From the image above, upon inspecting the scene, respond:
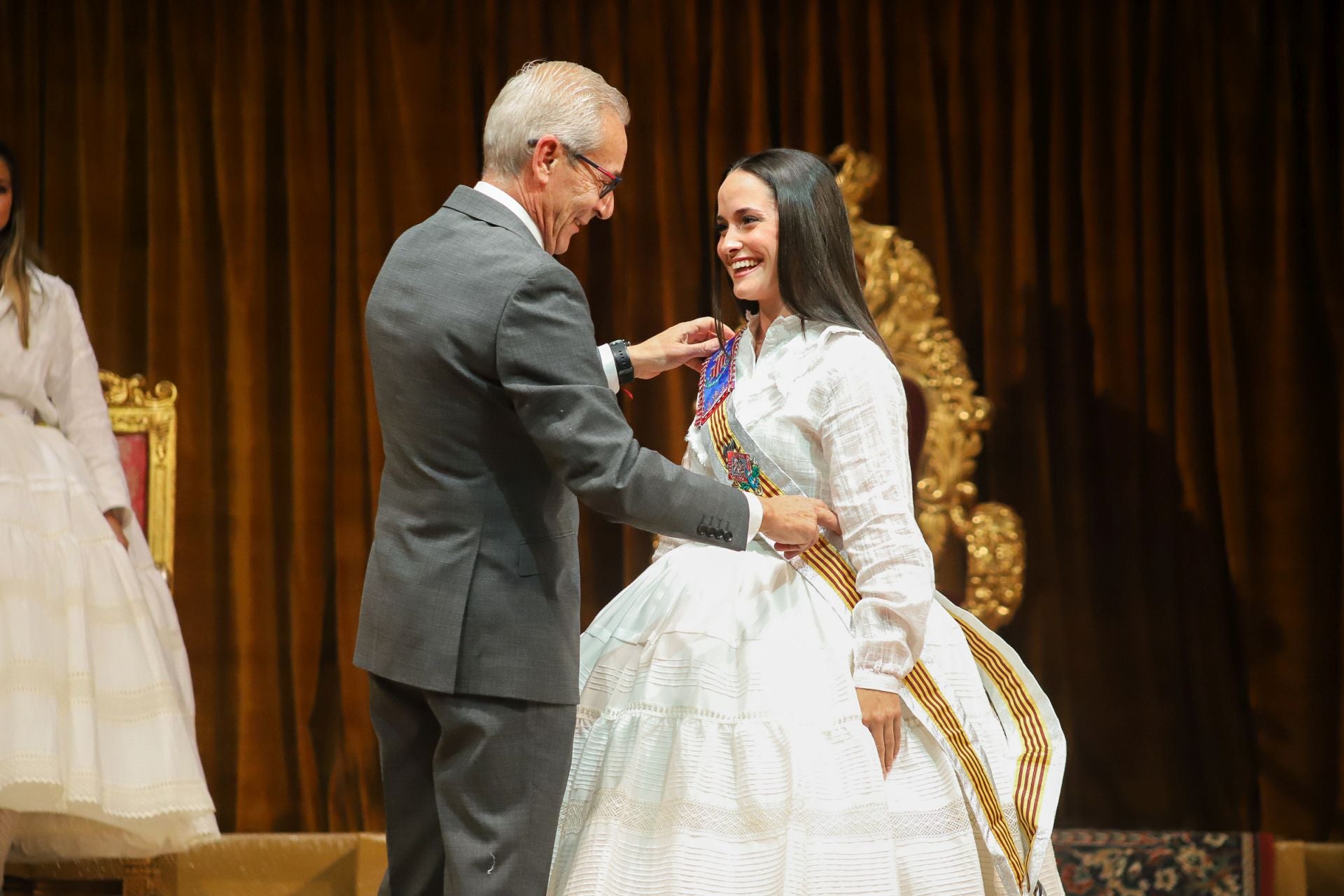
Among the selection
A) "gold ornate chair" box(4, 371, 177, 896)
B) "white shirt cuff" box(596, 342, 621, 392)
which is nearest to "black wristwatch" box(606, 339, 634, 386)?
"white shirt cuff" box(596, 342, 621, 392)

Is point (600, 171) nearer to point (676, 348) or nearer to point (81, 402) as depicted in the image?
point (676, 348)

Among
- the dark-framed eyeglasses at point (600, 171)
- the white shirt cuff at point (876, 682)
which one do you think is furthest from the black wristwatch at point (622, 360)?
the white shirt cuff at point (876, 682)

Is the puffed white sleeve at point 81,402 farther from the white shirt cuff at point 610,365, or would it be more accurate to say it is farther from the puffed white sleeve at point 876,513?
the puffed white sleeve at point 876,513

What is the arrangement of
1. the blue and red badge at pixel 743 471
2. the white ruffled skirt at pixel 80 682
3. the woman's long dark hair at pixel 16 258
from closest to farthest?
the blue and red badge at pixel 743 471, the white ruffled skirt at pixel 80 682, the woman's long dark hair at pixel 16 258

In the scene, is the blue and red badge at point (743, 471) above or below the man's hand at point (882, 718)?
above

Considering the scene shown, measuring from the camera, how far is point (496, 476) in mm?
1753

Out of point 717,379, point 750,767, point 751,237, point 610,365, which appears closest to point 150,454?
point 610,365

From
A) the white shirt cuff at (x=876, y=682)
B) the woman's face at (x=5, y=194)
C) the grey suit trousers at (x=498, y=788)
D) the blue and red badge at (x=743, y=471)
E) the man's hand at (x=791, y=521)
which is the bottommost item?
the grey suit trousers at (x=498, y=788)

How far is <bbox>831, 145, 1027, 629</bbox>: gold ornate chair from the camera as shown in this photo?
149 inches

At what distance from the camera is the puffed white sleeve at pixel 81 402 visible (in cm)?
318

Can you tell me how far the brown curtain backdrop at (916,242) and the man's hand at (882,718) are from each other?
6.78ft

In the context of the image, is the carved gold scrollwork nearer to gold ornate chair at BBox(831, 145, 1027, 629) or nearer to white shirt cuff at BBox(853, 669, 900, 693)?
gold ornate chair at BBox(831, 145, 1027, 629)

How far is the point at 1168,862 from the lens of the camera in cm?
366

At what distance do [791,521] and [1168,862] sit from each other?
239 cm
